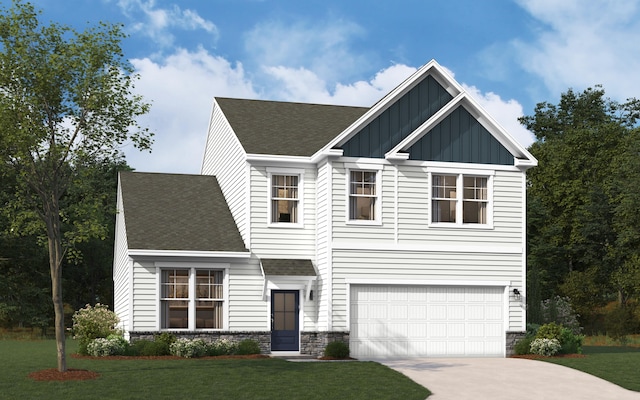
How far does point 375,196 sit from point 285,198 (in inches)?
129

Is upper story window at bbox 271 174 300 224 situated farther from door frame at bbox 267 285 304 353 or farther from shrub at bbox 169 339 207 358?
shrub at bbox 169 339 207 358

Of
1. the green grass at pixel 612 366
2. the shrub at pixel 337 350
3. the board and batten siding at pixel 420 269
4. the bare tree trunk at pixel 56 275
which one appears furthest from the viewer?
the board and batten siding at pixel 420 269

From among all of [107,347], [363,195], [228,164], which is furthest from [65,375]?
[228,164]

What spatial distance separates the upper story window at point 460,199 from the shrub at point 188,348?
8.55 metres

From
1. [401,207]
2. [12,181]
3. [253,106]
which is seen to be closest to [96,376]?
[401,207]

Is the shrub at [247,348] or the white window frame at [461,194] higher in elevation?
the white window frame at [461,194]

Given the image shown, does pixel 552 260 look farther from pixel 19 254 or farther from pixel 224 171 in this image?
pixel 19 254

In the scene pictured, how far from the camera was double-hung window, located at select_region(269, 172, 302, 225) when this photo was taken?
2870cm

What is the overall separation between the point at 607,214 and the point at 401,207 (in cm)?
3011

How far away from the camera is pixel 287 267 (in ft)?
91.4

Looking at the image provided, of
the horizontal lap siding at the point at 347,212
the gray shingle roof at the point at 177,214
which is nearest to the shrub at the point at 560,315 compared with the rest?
the horizontal lap siding at the point at 347,212

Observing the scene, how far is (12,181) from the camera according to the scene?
46.6 m

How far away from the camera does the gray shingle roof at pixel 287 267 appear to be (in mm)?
27656

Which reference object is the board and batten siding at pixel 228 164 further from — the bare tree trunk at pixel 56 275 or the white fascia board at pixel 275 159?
the bare tree trunk at pixel 56 275
